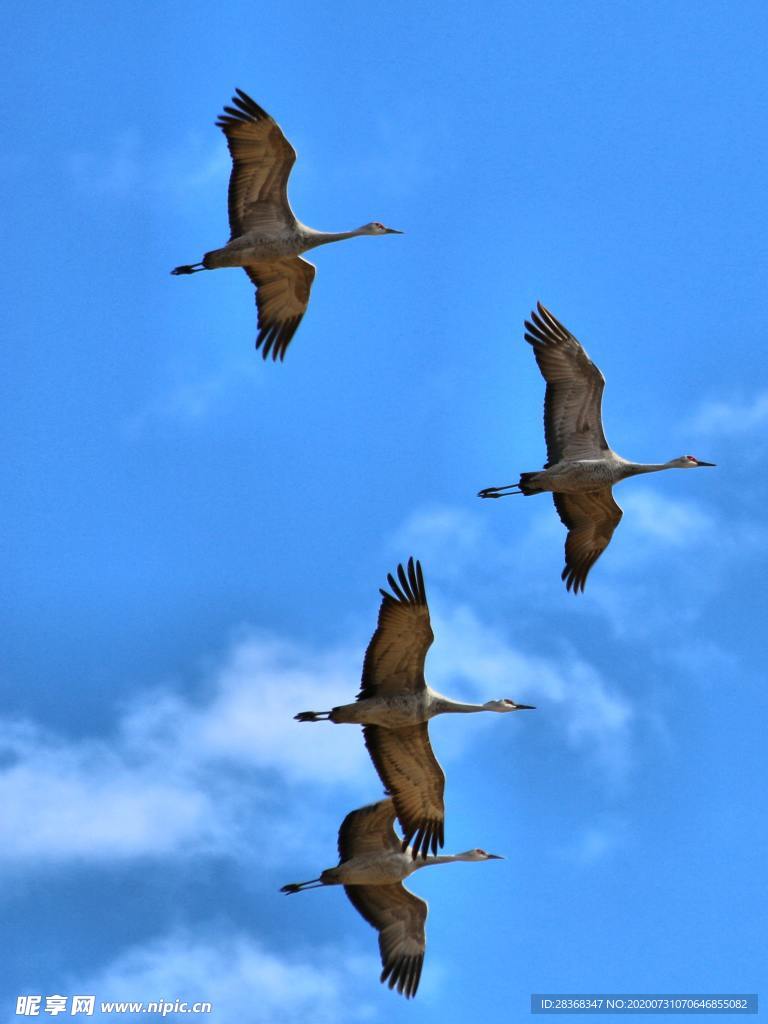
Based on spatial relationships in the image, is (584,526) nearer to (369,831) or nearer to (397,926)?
(369,831)

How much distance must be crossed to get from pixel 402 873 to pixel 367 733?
6.67 feet

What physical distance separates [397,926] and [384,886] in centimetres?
68

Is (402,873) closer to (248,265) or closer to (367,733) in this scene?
(367,733)

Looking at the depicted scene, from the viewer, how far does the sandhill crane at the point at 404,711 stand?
22312mm

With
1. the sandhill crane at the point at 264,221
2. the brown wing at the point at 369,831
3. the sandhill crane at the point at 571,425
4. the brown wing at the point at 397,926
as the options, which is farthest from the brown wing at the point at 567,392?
the brown wing at the point at 397,926

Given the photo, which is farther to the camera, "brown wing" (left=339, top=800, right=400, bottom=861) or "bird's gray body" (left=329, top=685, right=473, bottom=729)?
"brown wing" (left=339, top=800, right=400, bottom=861)

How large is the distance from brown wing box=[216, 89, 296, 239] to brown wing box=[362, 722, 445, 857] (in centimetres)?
790

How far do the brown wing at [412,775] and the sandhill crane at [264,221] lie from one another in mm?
7224

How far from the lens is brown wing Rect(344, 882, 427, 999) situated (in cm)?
2403

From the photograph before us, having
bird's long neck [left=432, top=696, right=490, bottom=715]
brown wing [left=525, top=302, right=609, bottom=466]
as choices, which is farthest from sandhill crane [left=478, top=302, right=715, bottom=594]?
bird's long neck [left=432, top=696, right=490, bottom=715]

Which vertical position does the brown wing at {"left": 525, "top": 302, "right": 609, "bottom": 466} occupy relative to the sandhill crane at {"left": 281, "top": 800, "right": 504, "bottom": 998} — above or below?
above

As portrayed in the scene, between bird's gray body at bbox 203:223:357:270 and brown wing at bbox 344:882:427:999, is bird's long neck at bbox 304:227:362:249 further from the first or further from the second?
brown wing at bbox 344:882:427:999

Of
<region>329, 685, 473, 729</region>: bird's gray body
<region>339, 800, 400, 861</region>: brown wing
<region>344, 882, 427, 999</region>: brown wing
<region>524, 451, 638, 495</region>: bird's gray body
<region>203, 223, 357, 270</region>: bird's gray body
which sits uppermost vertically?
<region>203, 223, 357, 270</region>: bird's gray body

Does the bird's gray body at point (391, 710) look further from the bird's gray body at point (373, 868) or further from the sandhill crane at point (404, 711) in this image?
the bird's gray body at point (373, 868)
